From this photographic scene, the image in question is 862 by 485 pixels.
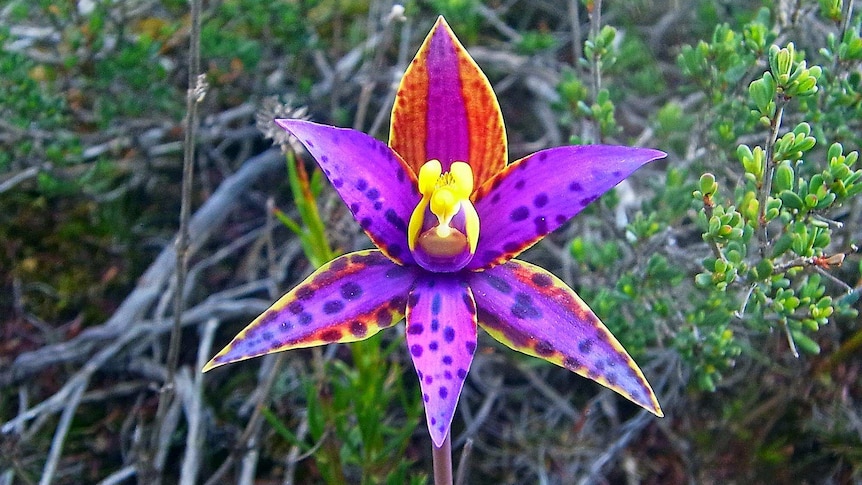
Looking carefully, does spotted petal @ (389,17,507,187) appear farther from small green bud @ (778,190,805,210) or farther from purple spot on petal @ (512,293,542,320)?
small green bud @ (778,190,805,210)

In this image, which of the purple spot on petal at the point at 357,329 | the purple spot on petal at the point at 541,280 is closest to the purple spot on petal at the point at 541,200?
the purple spot on petal at the point at 541,280

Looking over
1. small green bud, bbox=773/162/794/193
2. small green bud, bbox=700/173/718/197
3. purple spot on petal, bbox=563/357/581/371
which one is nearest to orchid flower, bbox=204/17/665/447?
purple spot on petal, bbox=563/357/581/371

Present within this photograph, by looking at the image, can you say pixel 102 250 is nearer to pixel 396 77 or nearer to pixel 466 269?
pixel 396 77

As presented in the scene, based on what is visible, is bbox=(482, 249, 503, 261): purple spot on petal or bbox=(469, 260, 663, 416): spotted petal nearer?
bbox=(469, 260, 663, 416): spotted petal

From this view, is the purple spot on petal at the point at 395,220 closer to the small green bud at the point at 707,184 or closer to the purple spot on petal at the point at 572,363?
the purple spot on petal at the point at 572,363

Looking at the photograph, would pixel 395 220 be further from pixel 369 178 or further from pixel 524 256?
pixel 524 256

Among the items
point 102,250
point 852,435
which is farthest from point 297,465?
point 852,435
